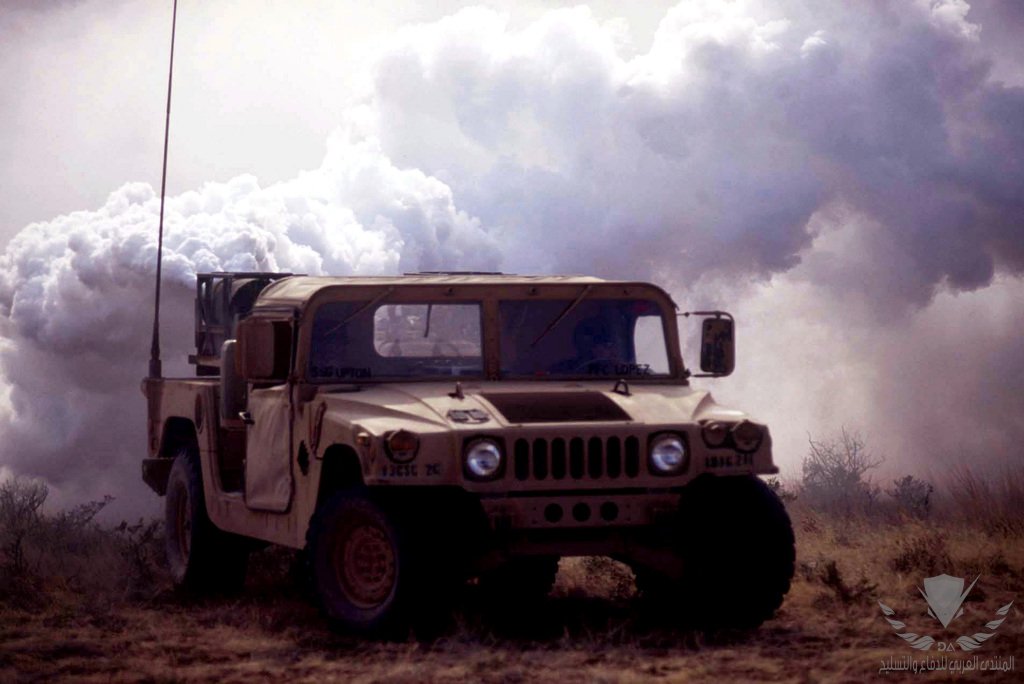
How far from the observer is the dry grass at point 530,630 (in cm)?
842

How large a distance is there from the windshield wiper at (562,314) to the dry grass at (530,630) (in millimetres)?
1728

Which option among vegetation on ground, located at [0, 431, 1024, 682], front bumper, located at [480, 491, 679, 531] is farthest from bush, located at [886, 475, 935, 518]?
front bumper, located at [480, 491, 679, 531]

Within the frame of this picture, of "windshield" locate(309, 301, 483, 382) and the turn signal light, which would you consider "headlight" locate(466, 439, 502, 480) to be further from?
"windshield" locate(309, 301, 483, 382)

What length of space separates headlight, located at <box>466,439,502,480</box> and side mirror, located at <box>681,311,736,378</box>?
2.12 meters

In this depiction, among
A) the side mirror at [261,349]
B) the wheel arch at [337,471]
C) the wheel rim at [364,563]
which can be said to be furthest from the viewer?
the side mirror at [261,349]

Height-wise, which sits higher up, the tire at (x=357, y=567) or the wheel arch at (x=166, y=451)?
the wheel arch at (x=166, y=451)

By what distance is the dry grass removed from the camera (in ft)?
27.6

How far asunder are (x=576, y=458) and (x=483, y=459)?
20.5 inches

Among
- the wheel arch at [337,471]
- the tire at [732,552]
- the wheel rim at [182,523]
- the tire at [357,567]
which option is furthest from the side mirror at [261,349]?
the wheel rim at [182,523]

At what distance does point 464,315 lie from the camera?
10422 millimetres

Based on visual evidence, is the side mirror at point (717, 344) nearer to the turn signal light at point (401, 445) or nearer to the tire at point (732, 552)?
the tire at point (732, 552)

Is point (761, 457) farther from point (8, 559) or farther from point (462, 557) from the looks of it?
point (8, 559)

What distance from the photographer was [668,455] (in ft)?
30.3

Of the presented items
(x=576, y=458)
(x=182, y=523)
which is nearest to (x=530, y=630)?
(x=576, y=458)
